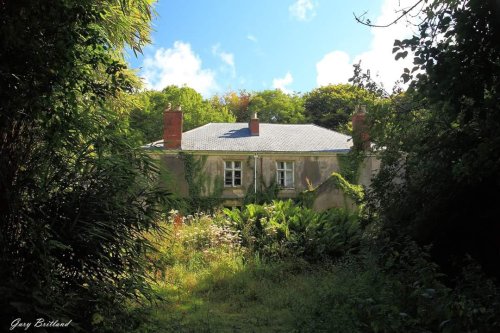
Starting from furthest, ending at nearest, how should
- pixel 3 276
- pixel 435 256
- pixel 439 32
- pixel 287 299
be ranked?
1. pixel 287 299
2. pixel 435 256
3. pixel 439 32
4. pixel 3 276

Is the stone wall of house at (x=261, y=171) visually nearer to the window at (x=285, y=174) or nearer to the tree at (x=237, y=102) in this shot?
the window at (x=285, y=174)

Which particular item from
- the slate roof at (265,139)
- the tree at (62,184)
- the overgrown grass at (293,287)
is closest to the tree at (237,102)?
the slate roof at (265,139)

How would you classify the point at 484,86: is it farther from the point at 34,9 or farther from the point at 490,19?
the point at 34,9

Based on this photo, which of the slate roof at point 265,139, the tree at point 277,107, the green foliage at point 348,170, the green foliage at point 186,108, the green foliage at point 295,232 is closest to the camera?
the green foliage at point 295,232

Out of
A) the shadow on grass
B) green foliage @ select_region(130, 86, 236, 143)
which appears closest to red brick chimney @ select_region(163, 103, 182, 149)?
green foliage @ select_region(130, 86, 236, 143)

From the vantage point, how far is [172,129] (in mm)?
26797

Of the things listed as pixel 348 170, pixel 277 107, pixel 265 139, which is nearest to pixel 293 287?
pixel 348 170

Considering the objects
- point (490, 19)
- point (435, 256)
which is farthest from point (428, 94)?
point (435, 256)

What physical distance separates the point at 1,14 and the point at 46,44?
0.45 metres

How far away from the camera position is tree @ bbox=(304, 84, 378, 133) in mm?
47875

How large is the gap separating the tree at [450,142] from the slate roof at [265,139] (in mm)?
18328

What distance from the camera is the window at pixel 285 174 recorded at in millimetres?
27625

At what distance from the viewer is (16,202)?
14.1ft

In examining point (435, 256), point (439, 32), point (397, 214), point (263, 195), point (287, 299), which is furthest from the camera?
point (263, 195)
